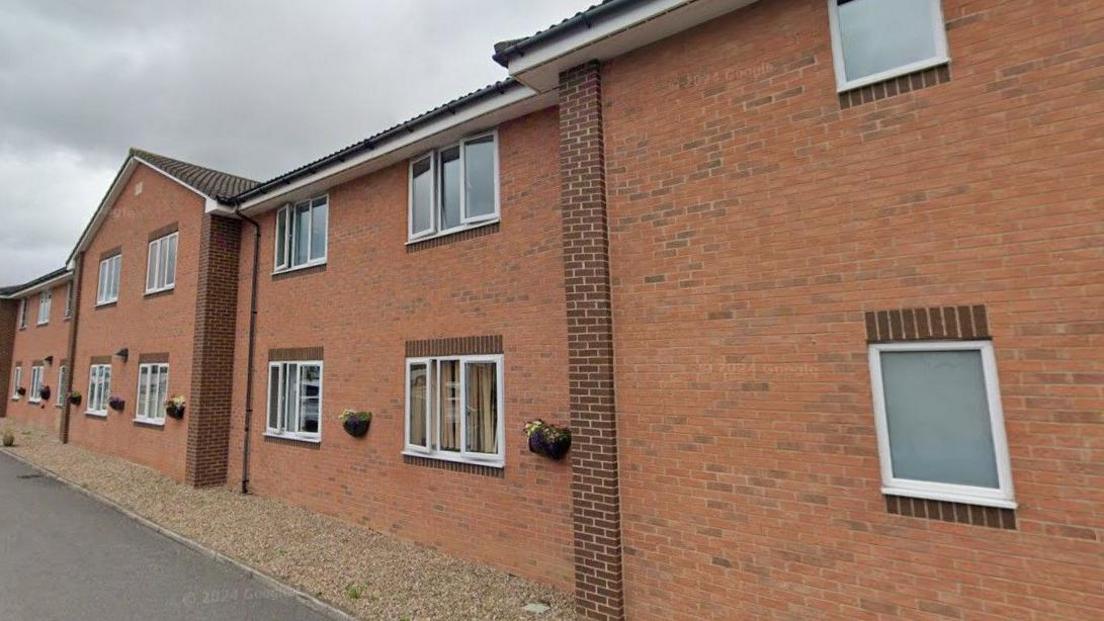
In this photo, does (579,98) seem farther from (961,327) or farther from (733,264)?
(961,327)

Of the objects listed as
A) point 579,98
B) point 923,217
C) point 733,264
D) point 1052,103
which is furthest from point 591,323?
point 1052,103

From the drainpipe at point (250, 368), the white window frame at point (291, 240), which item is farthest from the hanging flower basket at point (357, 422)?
the drainpipe at point (250, 368)

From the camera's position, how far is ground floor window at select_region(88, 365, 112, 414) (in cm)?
1415

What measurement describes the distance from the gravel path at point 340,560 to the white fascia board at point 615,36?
5221 millimetres

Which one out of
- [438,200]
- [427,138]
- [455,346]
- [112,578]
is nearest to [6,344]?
[112,578]

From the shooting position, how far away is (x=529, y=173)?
245 inches

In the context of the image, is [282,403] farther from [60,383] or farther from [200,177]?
[60,383]

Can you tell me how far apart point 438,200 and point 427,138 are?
796 millimetres

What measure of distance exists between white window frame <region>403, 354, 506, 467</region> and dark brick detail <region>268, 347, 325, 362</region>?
7.69 ft

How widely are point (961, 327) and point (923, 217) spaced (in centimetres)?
76

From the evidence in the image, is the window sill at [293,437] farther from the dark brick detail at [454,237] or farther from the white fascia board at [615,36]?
the white fascia board at [615,36]

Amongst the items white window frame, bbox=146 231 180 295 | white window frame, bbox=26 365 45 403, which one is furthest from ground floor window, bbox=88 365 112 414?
white window frame, bbox=26 365 45 403

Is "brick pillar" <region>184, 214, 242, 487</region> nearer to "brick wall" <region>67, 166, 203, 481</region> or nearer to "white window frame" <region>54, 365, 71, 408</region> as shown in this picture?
"brick wall" <region>67, 166, 203, 481</region>

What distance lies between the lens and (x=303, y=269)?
9188 millimetres
